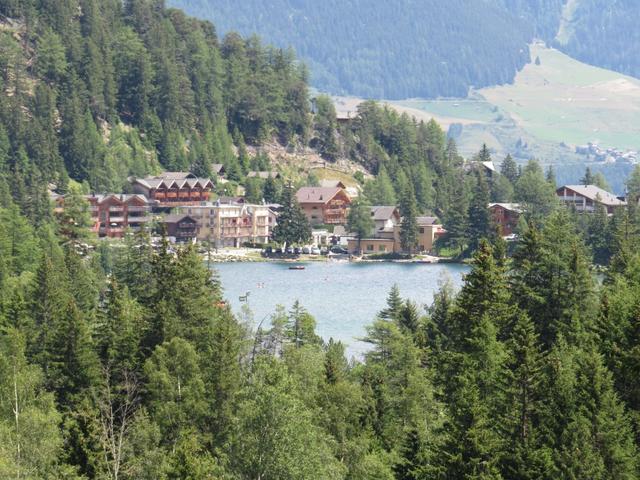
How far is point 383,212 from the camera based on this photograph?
12838 centimetres

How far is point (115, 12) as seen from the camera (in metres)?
158

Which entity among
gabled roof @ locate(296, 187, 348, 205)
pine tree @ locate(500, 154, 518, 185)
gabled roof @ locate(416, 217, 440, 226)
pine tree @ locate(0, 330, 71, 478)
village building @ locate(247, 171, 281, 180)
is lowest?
pine tree @ locate(0, 330, 71, 478)

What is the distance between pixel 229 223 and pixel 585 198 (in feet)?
102

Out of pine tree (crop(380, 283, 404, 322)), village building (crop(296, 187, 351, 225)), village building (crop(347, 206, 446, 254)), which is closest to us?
pine tree (crop(380, 283, 404, 322))

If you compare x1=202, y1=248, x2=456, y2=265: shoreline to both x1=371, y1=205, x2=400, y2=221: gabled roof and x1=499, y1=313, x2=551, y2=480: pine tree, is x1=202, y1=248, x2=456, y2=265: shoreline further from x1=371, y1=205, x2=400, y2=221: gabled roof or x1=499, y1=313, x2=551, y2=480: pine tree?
x1=499, y1=313, x2=551, y2=480: pine tree

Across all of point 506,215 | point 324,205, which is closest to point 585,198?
point 506,215

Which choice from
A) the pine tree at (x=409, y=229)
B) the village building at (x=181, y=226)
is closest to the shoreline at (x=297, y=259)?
the pine tree at (x=409, y=229)

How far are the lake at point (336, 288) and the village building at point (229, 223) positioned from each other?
8308 mm

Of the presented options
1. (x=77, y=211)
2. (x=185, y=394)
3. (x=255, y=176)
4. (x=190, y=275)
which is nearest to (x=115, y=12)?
(x=255, y=176)

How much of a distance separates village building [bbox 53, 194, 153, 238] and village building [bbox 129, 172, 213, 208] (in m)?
1.87

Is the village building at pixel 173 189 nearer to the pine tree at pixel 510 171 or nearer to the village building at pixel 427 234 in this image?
the village building at pixel 427 234

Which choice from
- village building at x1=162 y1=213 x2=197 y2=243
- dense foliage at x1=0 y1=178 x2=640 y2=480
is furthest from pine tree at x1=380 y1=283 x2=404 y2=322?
village building at x1=162 y1=213 x2=197 y2=243

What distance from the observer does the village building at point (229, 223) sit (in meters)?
126

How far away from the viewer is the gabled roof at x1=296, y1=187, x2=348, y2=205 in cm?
13500
